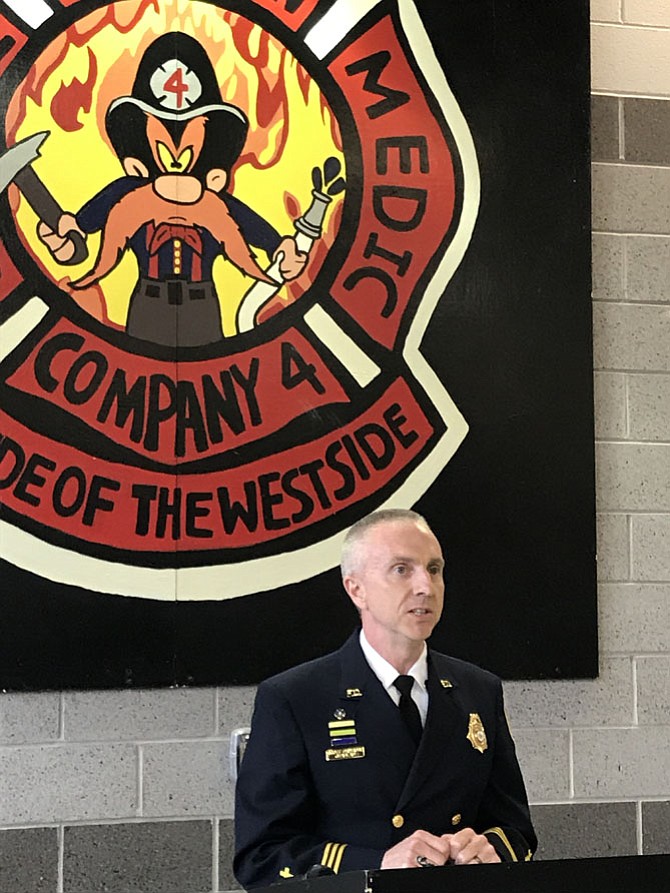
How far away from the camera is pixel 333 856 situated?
229cm

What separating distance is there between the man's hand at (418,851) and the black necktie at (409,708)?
0.30m

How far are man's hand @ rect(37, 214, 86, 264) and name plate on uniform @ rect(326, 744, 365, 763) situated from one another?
127cm

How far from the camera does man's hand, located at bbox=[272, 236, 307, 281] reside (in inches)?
123

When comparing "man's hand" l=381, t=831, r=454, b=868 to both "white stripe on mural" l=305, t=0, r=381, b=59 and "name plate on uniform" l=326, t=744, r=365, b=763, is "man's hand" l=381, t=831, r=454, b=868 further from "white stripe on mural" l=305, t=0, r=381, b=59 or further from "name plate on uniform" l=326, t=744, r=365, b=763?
"white stripe on mural" l=305, t=0, r=381, b=59

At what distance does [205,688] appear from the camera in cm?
302

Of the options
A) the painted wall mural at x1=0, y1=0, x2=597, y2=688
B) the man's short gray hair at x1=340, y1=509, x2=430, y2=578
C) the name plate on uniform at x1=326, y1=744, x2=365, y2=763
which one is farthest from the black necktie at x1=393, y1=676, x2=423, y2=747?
the painted wall mural at x1=0, y1=0, x2=597, y2=688

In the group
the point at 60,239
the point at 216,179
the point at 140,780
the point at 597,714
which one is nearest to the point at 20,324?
the point at 60,239

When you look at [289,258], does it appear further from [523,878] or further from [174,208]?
[523,878]

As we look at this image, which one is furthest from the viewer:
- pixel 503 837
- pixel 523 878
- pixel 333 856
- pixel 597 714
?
pixel 597 714

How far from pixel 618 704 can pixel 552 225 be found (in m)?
1.18

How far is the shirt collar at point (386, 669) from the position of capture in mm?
2508

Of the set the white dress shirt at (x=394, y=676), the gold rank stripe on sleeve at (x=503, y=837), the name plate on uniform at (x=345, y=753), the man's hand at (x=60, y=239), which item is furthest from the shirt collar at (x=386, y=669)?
the man's hand at (x=60, y=239)

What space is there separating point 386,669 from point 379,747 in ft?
0.48

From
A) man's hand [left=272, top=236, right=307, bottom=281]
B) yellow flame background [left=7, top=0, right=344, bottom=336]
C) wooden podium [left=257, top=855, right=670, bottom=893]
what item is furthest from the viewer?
man's hand [left=272, top=236, right=307, bottom=281]
